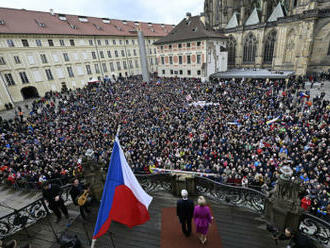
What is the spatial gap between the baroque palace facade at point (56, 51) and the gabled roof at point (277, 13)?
89.9ft

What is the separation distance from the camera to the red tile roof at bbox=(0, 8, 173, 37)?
102 feet

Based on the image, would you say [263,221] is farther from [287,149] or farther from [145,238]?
[287,149]

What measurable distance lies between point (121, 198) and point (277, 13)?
148ft

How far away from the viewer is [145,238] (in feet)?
16.0

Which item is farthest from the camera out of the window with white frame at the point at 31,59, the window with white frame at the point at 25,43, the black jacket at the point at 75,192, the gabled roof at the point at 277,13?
the gabled roof at the point at 277,13

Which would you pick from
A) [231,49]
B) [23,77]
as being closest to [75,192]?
[23,77]

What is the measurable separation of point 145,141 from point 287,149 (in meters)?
11.3

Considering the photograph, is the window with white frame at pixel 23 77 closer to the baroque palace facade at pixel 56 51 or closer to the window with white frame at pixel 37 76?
the baroque palace facade at pixel 56 51

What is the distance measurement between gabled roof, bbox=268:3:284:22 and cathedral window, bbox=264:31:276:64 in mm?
2554

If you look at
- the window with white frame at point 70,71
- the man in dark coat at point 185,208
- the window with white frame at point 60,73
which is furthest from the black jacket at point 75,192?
the window with white frame at point 70,71

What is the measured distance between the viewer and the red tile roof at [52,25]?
102 feet

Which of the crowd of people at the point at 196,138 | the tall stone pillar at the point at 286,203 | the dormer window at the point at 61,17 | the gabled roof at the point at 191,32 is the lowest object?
the crowd of people at the point at 196,138

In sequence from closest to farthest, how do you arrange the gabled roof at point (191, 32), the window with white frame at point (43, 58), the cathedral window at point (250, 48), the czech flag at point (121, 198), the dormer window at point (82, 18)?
1. the czech flag at point (121, 198)
2. the window with white frame at point (43, 58)
3. the gabled roof at point (191, 32)
4. the cathedral window at point (250, 48)
5. the dormer window at point (82, 18)

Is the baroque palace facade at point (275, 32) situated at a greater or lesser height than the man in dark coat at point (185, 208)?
greater
